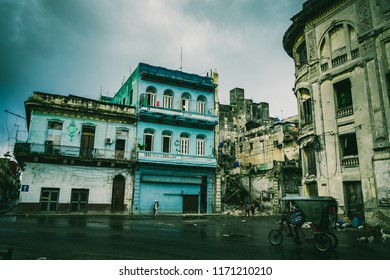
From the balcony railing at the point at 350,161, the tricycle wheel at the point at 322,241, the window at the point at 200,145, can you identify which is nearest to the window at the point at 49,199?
the window at the point at 200,145

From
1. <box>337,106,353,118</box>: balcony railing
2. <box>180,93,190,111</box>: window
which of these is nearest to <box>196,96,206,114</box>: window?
<box>180,93,190,111</box>: window

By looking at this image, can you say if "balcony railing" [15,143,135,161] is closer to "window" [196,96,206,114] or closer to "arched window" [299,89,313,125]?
"window" [196,96,206,114]

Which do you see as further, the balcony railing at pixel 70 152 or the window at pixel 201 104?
the window at pixel 201 104

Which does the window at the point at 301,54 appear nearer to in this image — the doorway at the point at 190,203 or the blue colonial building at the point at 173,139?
the blue colonial building at the point at 173,139

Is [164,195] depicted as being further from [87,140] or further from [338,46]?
[338,46]

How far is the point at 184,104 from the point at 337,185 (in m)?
15.4

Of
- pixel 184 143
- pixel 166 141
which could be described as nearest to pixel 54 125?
pixel 166 141

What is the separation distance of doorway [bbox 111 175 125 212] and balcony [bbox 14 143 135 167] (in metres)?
1.42

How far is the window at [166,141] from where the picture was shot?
993 inches

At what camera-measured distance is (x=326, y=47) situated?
17547 millimetres

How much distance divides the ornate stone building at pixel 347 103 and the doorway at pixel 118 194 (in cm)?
1420

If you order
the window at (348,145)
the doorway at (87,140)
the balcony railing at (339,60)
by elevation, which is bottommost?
the window at (348,145)

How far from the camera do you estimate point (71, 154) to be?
21672 millimetres
